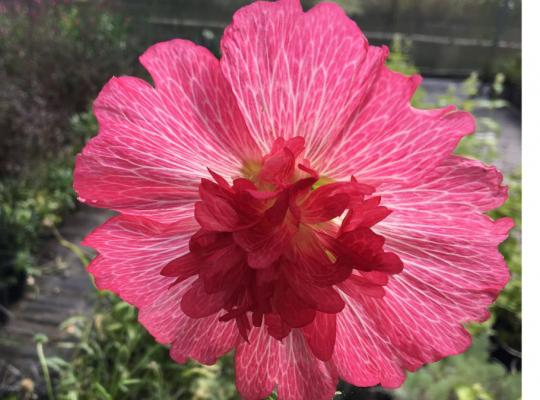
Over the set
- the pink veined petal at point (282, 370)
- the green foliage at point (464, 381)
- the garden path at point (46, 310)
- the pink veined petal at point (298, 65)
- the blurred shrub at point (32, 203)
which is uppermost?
the pink veined petal at point (298, 65)

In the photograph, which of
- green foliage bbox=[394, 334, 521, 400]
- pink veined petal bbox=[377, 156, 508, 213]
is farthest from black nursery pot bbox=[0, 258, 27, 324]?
pink veined petal bbox=[377, 156, 508, 213]

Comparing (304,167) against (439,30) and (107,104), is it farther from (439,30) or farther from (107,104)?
(439,30)

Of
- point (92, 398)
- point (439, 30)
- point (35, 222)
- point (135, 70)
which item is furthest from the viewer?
point (439, 30)

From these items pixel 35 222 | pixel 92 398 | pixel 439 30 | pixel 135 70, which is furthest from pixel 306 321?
pixel 439 30

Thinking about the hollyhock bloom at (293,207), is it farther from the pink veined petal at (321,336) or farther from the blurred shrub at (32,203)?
the blurred shrub at (32,203)

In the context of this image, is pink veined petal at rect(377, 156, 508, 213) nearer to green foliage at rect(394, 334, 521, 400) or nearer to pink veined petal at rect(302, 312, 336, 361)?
pink veined petal at rect(302, 312, 336, 361)

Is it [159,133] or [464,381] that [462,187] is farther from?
[464,381]

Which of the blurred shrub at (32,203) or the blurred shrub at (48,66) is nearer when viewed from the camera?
the blurred shrub at (32,203)

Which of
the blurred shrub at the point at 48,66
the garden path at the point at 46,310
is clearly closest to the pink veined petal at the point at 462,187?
the garden path at the point at 46,310
